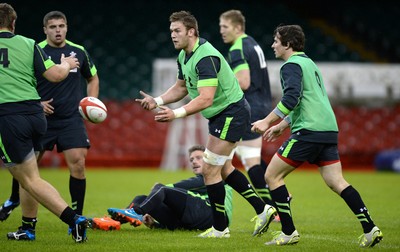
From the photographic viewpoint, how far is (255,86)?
373 inches

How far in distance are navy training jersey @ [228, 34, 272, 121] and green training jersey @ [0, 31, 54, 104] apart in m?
3.24

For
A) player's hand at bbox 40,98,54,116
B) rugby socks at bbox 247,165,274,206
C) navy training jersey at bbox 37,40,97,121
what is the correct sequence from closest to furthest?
player's hand at bbox 40,98,54,116, navy training jersey at bbox 37,40,97,121, rugby socks at bbox 247,165,274,206

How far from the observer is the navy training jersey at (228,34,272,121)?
30.5 feet

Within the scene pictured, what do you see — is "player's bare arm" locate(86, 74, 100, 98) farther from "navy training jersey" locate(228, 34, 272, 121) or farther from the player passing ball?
the player passing ball

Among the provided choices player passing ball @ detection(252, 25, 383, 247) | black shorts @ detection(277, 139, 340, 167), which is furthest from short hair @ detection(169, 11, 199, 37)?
black shorts @ detection(277, 139, 340, 167)

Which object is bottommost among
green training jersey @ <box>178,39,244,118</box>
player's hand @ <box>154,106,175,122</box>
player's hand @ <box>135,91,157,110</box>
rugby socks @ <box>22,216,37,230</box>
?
rugby socks @ <box>22,216,37,230</box>

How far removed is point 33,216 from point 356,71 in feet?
47.2

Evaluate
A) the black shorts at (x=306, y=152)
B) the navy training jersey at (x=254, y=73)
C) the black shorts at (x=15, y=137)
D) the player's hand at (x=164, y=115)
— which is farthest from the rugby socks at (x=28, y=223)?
the navy training jersey at (x=254, y=73)

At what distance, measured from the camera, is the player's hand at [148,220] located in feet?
26.9

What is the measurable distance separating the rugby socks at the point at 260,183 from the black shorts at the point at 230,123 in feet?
5.48

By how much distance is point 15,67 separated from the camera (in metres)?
6.62

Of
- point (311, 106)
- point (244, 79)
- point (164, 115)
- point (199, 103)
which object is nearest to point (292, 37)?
point (311, 106)

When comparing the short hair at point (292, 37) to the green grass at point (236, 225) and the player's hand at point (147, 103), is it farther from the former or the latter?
the green grass at point (236, 225)

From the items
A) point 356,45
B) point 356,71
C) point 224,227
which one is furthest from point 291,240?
point 356,45
